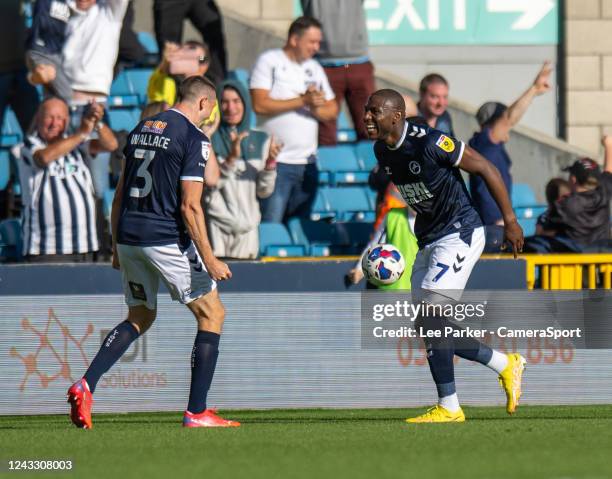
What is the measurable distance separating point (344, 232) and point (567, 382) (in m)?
2.93

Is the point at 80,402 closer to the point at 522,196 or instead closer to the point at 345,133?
the point at 345,133

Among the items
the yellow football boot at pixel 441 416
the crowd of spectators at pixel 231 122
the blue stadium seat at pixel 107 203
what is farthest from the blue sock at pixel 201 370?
the blue stadium seat at pixel 107 203

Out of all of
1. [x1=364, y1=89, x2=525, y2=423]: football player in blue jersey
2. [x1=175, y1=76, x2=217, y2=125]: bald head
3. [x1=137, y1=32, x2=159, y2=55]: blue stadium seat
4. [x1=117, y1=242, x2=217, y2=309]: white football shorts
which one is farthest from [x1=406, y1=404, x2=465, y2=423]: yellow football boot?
[x1=137, y1=32, x2=159, y2=55]: blue stadium seat

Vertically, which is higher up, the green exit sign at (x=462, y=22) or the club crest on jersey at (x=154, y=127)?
the green exit sign at (x=462, y=22)

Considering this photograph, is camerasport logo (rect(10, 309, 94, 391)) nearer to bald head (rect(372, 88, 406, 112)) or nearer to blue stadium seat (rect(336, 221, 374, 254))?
blue stadium seat (rect(336, 221, 374, 254))

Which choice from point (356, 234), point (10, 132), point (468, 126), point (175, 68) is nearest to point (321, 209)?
point (356, 234)

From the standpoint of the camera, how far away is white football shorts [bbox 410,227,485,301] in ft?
30.3

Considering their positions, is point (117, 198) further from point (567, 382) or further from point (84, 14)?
point (84, 14)

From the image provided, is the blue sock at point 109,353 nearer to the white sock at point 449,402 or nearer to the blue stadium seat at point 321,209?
the white sock at point 449,402

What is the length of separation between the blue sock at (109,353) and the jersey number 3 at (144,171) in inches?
34.2

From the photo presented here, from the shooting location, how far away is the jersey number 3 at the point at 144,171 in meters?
8.85

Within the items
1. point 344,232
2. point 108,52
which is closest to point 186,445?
point 344,232

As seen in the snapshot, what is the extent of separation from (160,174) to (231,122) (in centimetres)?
412

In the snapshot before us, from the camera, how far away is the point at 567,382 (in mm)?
11273
